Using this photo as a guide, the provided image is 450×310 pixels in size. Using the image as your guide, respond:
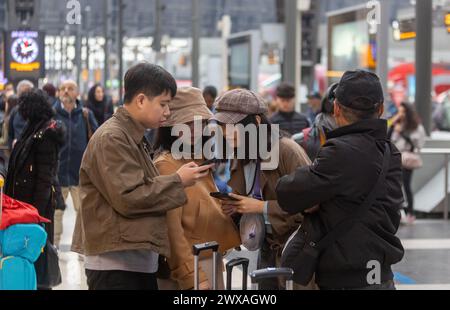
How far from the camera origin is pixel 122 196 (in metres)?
3.82

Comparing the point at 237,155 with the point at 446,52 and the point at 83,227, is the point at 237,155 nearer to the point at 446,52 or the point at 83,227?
the point at 83,227

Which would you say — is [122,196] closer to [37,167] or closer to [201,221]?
[201,221]

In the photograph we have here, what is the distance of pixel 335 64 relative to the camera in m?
19.3

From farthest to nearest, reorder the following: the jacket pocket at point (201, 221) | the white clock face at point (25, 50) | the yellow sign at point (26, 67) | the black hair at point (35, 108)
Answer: the white clock face at point (25, 50) → the yellow sign at point (26, 67) → the black hair at point (35, 108) → the jacket pocket at point (201, 221)

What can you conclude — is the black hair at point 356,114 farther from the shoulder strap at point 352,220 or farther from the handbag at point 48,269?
the handbag at point 48,269

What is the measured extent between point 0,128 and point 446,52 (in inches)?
1886

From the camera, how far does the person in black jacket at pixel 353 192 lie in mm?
3852

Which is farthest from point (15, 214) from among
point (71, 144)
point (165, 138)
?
point (71, 144)

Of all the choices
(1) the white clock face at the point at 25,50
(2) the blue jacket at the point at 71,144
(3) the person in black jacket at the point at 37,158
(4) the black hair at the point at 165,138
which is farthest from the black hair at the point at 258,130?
(1) the white clock face at the point at 25,50

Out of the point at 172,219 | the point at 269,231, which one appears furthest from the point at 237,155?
the point at 172,219

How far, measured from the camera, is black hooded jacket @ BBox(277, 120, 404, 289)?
3846 millimetres

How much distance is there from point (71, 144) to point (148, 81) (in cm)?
824

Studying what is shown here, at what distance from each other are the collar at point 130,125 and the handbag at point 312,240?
78 cm

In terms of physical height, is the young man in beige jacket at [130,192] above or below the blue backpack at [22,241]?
above
